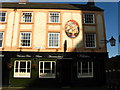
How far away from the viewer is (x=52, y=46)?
17516mm

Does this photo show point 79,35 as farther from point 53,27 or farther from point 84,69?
point 84,69

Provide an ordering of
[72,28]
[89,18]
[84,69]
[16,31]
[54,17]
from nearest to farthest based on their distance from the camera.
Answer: [84,69], [16,31], [72,28], [54,17], [89,18]

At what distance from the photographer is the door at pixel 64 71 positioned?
55.0ft

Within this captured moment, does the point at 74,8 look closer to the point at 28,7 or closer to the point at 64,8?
the point at 64,8

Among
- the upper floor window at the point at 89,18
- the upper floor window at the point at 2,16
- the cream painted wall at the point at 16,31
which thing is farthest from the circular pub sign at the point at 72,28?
the upper floor window at the point at 2,16

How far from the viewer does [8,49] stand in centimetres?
1712

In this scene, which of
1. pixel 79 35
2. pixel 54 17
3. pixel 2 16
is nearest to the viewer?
pixel 79 35

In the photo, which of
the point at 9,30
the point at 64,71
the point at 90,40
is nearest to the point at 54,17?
the point at 90,40

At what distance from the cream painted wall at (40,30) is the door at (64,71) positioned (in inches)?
113

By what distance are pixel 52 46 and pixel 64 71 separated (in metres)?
3.00

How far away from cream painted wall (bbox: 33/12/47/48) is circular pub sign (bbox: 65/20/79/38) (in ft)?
8.53

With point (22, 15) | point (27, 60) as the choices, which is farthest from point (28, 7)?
point (27, 60)

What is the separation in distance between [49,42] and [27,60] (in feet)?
10.1

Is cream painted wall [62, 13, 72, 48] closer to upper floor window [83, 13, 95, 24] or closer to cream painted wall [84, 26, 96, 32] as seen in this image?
upper floor window [83, 13, 95, 24]
